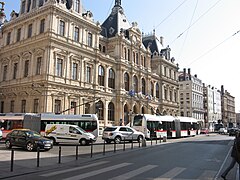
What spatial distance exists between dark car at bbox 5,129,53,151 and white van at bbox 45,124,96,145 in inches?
208

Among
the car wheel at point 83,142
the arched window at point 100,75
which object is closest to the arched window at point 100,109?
the arched window at point 100,75

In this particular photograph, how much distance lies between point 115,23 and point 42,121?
30.8 metres

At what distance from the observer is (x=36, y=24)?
3600 cm

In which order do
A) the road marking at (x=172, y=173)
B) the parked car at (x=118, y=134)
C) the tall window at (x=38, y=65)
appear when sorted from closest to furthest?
the road marking at (x=172, y=173) → the parked car at (x=118, y=134) → the tall window at (x=38, y=65)

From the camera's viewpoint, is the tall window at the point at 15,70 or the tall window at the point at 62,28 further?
the tall window at the point at 15,70

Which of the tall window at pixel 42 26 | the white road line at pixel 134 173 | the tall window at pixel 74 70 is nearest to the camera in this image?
the white road line at pixel 134 173

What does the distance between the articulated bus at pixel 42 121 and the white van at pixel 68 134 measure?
2763 mm

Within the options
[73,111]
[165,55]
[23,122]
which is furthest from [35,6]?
[165,55]

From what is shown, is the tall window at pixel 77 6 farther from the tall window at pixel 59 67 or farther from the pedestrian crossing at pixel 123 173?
the pedestrian crossing at pixel 123 173

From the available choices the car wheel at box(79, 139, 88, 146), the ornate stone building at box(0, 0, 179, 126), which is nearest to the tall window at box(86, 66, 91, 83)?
the ornate stone building at box(0, 0, 179, 126)

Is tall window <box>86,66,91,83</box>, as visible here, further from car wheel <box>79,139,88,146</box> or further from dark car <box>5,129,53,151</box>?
dark car <box>5,129,53,151</box>

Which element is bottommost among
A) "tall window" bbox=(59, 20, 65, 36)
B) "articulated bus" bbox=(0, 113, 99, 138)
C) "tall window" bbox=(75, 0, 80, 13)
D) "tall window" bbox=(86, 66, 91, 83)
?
"articulated bus" bbox=(0, 113, 99, 138)

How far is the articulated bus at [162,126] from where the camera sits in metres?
30.9

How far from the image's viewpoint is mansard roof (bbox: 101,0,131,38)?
50.1 metres
